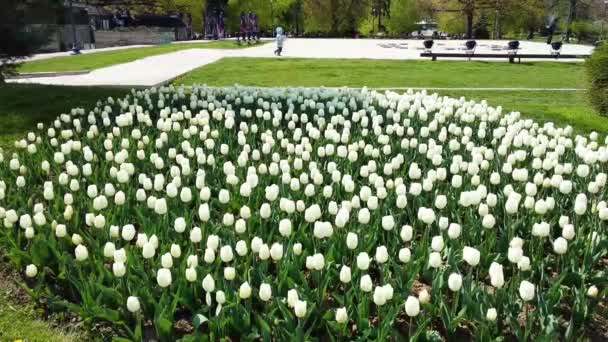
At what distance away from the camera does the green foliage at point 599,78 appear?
1026cm

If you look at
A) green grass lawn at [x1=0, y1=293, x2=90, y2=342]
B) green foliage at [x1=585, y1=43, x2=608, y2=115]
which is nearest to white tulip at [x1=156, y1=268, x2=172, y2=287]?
green grass lawn at [x1=0, y1=293, x2=90, y2=342]

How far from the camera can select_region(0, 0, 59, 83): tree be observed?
441 inches

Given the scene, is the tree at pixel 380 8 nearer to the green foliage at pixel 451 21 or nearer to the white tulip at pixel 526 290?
the green foliage at pixel 451 21

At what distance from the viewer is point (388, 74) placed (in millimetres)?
19344

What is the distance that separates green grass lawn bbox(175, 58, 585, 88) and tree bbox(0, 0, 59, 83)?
5.88 m

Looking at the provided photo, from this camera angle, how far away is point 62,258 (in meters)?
3.63

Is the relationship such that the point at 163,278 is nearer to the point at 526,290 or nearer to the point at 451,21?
the point at 526,290

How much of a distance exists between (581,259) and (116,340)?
10.1ft

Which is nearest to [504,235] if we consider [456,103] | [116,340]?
[116,340]

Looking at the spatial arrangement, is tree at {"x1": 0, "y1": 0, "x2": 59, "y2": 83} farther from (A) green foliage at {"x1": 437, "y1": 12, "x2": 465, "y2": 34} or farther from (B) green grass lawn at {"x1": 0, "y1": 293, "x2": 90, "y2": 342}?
(A) green foliage at {"x1": 437, "y1": 12, "x2": 465, "y2": 34}

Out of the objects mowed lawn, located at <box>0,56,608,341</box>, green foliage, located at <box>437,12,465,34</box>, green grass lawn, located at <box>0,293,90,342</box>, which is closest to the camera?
green grass lawn, located at <box>0,293,90,342</box>

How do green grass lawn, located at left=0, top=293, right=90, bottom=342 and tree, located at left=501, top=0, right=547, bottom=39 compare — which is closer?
green grass lawn, located at left=0, top=293, right=90, bottom=342

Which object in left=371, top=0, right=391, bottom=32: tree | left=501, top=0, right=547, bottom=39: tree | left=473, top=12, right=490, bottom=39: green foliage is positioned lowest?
left=473, top=12, right=490, bottom=39: green foliage

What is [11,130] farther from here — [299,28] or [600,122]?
[299,28]
